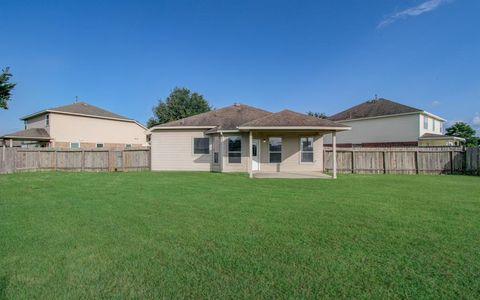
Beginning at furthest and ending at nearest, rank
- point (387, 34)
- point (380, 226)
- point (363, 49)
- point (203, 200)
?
point (363, 49), point (387, 34), point (203, 200), point (380, 226)

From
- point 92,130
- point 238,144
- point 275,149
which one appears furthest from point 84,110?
point 275,149

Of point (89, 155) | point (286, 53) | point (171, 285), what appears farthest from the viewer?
point (286, 53)

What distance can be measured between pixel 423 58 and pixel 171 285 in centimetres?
1956

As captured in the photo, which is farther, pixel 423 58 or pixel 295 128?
pixel 423 58

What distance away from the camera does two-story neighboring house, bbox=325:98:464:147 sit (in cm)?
2512

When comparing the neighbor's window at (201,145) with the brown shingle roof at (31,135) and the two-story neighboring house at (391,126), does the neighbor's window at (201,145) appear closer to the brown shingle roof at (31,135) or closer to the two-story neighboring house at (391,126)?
the two-story neighboring house at (391,126)

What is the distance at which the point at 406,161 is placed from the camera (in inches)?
623

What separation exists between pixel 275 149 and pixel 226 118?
423 cm

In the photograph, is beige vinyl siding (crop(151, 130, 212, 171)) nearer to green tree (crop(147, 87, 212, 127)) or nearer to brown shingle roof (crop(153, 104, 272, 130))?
brown shingle roof (crop(153, 104, 272, 130))

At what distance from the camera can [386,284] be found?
2.89m

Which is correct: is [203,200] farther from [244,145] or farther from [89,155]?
[89,155]

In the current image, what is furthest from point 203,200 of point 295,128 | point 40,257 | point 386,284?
point 295,128

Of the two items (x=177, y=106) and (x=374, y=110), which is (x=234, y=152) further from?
(x=177, y=106)

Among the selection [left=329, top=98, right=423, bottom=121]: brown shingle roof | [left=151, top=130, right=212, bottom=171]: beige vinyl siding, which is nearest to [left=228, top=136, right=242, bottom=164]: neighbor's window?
[left=151, top=130, right=212, bottom=171]: beige vinyl siding
